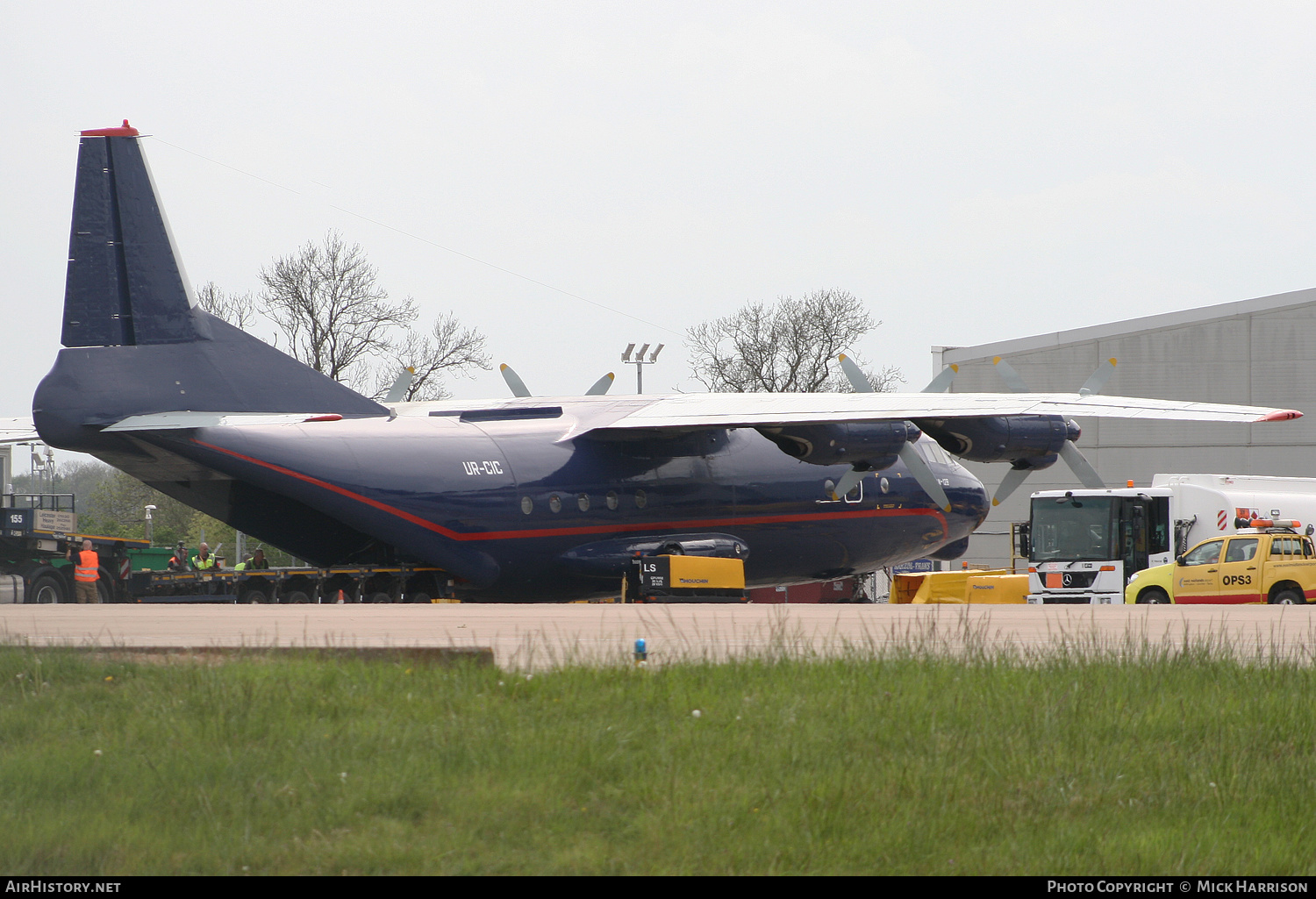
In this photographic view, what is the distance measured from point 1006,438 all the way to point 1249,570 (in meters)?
6.57

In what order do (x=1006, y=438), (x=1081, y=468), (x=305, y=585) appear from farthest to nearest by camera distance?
1. (x=305, y=585)
2. (x=1006, y=438)
3. (x=1081, y=468)

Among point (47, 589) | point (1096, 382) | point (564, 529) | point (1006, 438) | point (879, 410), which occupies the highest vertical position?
point (1096, 382)

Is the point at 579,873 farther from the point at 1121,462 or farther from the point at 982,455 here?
the point at 1121,462

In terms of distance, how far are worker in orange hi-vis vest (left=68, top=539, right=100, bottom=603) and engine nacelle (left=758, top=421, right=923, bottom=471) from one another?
1373cm

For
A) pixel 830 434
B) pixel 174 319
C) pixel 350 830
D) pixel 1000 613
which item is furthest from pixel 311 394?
pixel 350 830

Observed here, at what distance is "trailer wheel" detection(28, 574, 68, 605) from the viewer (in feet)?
84.0

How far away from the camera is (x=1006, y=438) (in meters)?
21.0

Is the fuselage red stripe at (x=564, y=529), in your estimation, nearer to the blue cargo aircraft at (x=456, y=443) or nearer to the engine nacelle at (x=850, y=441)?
the blue cargo aircraft at (x=456, y=443)

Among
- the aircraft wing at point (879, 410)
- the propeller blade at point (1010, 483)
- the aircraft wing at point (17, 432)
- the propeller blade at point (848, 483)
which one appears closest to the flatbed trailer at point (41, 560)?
the aircraft wing at point (17, 432)

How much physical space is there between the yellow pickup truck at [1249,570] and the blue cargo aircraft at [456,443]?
4.93 metres

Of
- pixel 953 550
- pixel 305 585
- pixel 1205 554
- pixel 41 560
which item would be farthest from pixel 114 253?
pixel 1205 554

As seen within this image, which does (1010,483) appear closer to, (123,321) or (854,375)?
(854,375)

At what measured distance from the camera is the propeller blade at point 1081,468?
56.7ft
